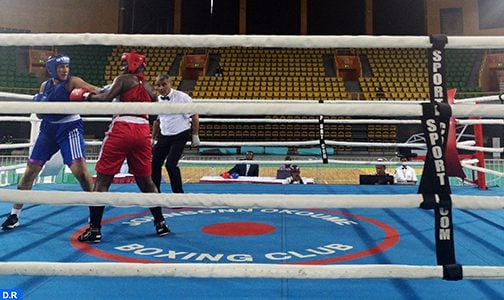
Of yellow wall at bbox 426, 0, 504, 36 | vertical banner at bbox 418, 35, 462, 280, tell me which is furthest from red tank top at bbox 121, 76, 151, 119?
yellow wall at bbox 426, 0, 504, 36

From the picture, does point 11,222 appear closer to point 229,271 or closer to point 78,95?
point 78,95

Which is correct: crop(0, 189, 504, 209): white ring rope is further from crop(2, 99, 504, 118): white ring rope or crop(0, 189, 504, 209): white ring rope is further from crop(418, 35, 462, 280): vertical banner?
crop(2, 99, 504, 118): white ring rope

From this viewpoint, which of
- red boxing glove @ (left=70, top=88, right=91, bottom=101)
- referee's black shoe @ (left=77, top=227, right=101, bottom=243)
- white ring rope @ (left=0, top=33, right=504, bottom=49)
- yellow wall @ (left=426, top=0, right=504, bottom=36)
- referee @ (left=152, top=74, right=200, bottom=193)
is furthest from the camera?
yellow wall @ (left=426, top=0, right=504, bottom=36)

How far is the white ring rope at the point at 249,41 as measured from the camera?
126 centimetres

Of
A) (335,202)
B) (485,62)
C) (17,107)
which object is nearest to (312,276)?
(335,202)

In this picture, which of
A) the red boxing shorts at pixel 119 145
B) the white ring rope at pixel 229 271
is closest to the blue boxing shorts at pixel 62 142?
the red boxing shorts at pixel 119 145

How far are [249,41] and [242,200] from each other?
559 mm

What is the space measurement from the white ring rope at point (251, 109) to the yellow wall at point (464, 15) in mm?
15838

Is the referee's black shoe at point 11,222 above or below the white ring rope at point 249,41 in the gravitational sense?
below

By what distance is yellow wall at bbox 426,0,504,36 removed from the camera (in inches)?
572

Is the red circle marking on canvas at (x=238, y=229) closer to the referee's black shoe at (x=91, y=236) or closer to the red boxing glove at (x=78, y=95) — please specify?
the referee's black shoe at (x=91, y=236)

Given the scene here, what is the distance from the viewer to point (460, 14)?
1497 centimetres

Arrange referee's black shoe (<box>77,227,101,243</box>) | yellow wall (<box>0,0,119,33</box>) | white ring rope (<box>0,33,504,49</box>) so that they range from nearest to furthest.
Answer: white ring rope (<box>0,33,504,49</box>) < referee's black shoe (<box>77,227,101,243</box>) < yellow wall (<box>0,0,119,33</box>)

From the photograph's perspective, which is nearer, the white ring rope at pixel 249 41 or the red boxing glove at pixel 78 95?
the white ring rope at pixel 249 41
